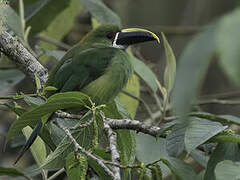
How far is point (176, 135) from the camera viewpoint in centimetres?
163

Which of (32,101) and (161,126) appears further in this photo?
(161,126)

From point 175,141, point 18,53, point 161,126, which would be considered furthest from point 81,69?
point 175,141

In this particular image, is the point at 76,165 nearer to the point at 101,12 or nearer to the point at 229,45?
the point at 229,45

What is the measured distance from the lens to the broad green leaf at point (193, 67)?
57cm

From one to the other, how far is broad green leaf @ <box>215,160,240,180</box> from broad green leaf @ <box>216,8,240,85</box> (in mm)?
885

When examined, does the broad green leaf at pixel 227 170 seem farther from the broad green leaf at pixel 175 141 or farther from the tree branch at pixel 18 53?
the tree branch at pixel 18 53

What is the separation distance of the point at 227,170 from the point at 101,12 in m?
1.44

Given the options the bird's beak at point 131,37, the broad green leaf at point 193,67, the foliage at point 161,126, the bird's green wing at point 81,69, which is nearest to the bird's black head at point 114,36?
the bird's beak at point 131,37

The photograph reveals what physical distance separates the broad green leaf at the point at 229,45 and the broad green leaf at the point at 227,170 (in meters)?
0.89

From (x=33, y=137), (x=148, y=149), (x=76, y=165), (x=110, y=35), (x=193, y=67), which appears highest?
(x=193, y=67)

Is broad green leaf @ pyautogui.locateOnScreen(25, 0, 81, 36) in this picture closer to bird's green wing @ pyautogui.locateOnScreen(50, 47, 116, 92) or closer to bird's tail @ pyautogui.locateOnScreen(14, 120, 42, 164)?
bird's green wing @ pyautogui.locateOnScreen(50, 47, 116, 92)

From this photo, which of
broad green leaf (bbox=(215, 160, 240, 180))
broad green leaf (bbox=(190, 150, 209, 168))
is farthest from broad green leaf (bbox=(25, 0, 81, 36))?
broad green leaf (bbox=(215, 160, 240, 180))

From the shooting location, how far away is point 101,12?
104 inches

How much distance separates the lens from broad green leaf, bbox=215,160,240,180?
1.40 metres
